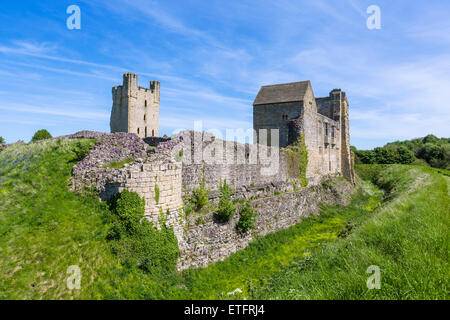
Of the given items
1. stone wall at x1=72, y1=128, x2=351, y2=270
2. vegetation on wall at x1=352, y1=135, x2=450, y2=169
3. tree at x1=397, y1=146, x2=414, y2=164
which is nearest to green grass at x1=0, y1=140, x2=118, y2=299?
stone wall at x1=72, y1=128, x2=351, y2=270

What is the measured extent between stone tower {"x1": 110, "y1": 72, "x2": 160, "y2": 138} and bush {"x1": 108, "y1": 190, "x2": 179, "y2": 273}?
37.2 m

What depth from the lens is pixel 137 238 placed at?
342 inches

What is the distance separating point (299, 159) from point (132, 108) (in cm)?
3354

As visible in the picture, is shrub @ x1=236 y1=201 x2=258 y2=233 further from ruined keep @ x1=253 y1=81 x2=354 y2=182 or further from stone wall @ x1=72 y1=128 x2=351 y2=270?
ruined keep @ x1=253 y1=81 x2=354 y2=182

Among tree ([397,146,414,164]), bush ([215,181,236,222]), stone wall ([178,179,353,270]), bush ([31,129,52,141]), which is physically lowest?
stone wall ([178,179,353,270])

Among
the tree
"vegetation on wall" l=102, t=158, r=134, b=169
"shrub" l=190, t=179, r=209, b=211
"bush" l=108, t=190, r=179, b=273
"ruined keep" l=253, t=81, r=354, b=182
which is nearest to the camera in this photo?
"bush" l=108, t=190, r=179, b=273

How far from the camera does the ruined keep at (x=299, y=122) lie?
22609mm

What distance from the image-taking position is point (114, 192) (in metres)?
9.38

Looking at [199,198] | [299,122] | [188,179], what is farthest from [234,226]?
[299,122]

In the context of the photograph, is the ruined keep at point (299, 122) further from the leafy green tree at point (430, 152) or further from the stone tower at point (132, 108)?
the leafy green tree at point (430, 152)

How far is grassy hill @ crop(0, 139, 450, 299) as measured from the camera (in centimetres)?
607
